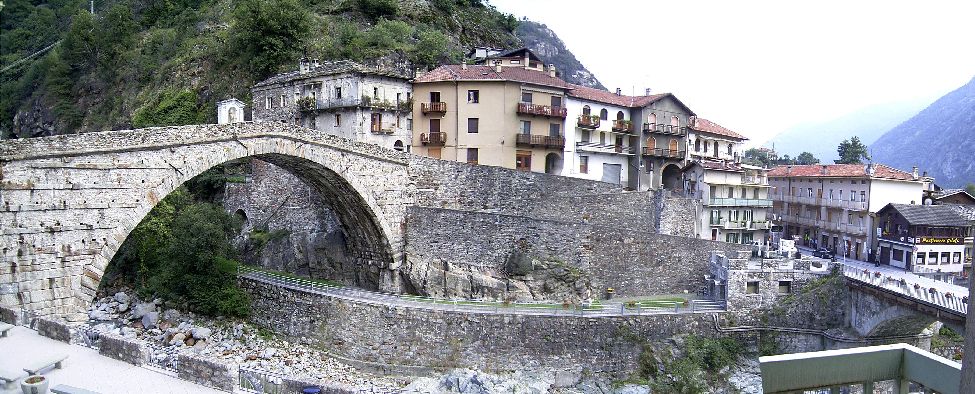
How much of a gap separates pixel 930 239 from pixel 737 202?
889cm

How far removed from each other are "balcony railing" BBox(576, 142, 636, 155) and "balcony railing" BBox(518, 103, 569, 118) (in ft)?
7.31

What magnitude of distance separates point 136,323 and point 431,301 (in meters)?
13.5

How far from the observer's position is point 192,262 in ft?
87.0

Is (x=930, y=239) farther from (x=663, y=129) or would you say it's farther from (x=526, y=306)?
(x=526, y=306)

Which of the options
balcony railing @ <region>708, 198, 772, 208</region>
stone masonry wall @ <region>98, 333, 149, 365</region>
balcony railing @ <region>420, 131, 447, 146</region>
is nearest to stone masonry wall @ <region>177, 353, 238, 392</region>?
stone masonry wall @ <region>98, 333, 149, 365</region>

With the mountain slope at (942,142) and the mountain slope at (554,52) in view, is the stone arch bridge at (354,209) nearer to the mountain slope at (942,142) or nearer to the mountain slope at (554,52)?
the mountain slope at (942,142)

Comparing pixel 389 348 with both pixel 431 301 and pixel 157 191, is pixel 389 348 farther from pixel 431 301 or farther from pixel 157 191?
pixel 157 191

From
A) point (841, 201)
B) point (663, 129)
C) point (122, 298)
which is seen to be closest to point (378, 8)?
point (663, 129)

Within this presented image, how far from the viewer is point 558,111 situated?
103 feet

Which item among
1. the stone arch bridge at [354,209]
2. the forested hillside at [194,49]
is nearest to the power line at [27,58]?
the forested hillside at [194,49]

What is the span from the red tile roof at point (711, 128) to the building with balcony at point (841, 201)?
5.48 m

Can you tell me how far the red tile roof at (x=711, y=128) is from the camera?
35719 millimetres

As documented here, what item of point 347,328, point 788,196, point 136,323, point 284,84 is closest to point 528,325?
point 347,328

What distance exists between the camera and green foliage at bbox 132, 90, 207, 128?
39.3 meters
